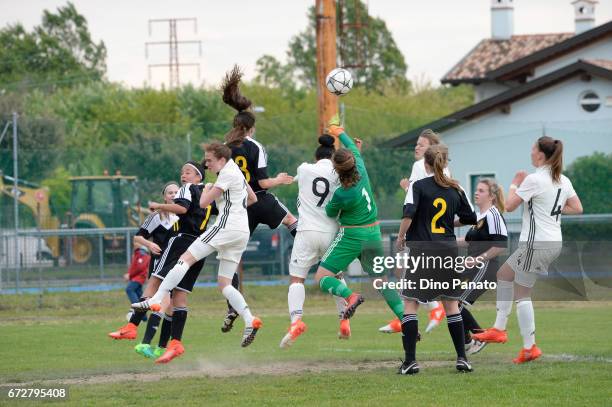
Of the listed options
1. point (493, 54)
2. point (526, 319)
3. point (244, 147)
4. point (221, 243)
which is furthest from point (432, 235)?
point (493, 54)

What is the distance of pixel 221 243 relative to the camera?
11.8 meters

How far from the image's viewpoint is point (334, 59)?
2228cm

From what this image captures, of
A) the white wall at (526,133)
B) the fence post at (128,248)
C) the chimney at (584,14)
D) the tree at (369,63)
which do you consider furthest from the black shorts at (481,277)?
the tree at (369,63)

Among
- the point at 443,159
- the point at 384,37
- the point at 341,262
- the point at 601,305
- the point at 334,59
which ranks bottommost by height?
the point at 601,305

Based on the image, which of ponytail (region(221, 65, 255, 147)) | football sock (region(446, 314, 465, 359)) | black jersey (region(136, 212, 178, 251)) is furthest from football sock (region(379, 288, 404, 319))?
black jersey (region(136, 212, 178, 251))

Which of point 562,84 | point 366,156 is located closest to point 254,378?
point 366,156

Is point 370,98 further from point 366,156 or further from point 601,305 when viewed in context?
point 601,305

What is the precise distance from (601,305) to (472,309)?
Result: 273 centimetres

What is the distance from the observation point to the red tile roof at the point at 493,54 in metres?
43.0

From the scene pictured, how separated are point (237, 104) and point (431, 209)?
A: 2911mm

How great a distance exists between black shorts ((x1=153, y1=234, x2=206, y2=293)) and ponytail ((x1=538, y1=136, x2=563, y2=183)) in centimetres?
395

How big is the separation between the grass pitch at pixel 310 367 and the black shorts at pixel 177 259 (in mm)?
974

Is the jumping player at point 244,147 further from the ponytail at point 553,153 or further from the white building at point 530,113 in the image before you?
the white building at point 530,113

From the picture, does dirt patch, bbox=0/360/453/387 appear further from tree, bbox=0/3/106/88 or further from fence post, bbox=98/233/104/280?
tree, bbox=0/3/106/88
